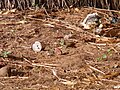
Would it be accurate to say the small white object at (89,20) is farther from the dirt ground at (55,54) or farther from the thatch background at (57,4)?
→ the thatch background at (57,4)

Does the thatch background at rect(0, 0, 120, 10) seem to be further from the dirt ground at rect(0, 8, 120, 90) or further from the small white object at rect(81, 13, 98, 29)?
the small white object at rect(81, 13, 98, 29)

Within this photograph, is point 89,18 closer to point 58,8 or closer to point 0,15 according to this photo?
point 58,8

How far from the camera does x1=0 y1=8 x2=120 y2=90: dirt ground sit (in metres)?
2.69

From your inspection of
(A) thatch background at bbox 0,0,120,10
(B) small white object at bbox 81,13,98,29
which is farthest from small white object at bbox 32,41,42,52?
(A) thatch background at bbox 0,0,120,10

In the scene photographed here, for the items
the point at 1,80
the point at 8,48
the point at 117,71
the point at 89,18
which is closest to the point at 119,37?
the point at 89,18

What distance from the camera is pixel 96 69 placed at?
2850mm

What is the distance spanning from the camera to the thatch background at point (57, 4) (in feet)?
13.6

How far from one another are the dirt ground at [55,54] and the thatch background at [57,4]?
9cm

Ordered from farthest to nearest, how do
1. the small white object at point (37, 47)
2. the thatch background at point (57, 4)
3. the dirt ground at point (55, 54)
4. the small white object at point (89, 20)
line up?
the thatch background at point (57, 4), the small white object at point (89, 20), the small white object at point (37, 47), the dirt ground at point (55, 54)

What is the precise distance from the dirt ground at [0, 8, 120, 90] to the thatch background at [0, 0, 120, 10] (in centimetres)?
9

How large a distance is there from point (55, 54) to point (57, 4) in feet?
3.77

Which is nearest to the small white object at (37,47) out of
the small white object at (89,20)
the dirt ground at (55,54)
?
the dirt ground at (55,54)

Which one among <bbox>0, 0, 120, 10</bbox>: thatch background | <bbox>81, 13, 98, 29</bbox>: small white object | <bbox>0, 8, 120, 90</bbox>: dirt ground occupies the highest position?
<bbox>0, 0, 120, 10</bbox>: thatch background

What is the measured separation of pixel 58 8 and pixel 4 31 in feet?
2.64
